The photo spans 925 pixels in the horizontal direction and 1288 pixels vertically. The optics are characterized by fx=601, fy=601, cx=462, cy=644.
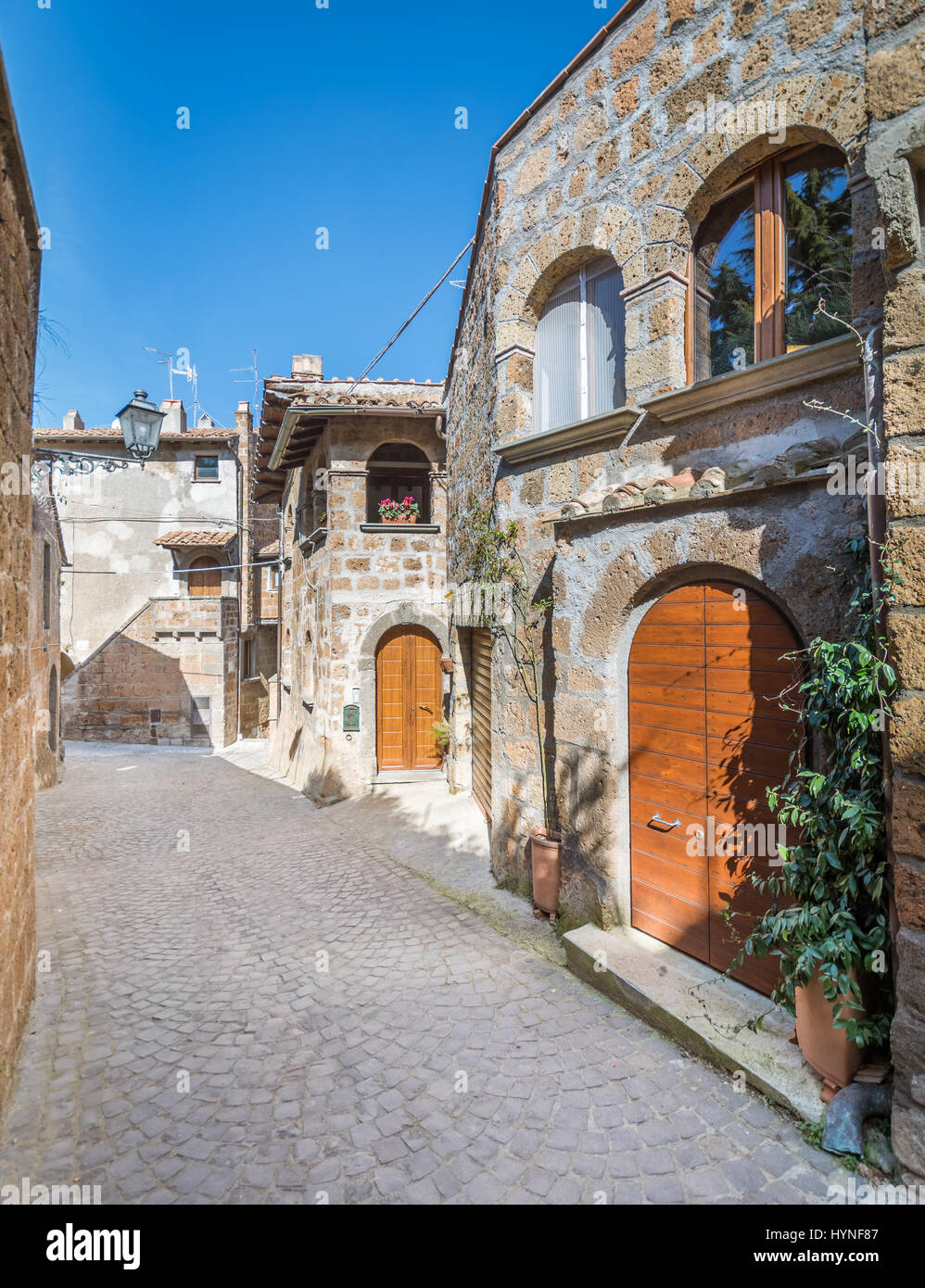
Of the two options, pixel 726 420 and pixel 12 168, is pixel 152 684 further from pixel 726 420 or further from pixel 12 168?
pixel 726 420

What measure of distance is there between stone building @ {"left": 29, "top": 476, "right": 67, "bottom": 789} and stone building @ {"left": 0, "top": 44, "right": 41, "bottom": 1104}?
6.05 metres

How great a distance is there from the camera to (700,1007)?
2980 mm

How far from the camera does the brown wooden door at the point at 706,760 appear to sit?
2.98 m

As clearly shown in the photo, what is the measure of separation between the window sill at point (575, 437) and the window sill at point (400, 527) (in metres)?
3.92

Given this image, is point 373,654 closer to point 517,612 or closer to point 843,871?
point 517,612

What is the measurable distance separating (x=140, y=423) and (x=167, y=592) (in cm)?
1385

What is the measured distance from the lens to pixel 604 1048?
2945 millimetres

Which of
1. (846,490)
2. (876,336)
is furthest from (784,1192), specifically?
(876,336)

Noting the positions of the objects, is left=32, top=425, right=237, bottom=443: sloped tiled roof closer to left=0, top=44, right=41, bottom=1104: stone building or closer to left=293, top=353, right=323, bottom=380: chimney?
left=293, top=353, right=323, bottom=380: chimney

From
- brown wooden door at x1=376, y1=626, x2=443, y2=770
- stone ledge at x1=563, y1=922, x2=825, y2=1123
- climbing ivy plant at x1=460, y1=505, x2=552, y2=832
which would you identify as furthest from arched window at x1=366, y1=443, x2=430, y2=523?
stone ledge at x1=563, y1=922, x2=825, y2=1123

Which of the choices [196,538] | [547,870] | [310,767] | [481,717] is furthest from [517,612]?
[196,538]

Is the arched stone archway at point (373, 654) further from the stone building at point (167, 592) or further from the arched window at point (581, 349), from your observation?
the stone building at point (167, 592)

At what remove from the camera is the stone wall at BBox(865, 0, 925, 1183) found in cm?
199

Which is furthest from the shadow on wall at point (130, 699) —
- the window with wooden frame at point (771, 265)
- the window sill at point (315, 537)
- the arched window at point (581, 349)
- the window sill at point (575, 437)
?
the window with wooden frame at point (771, 265)
